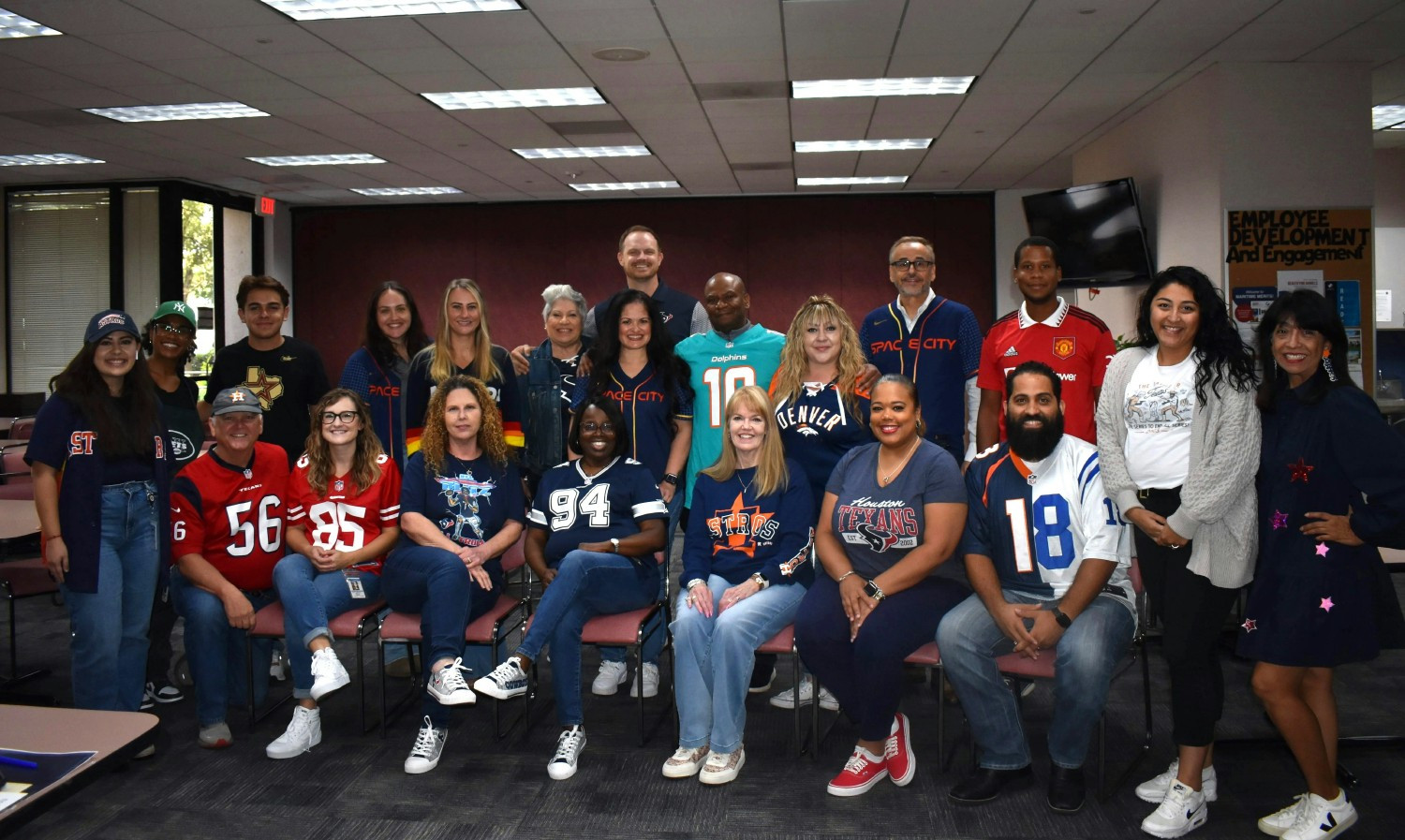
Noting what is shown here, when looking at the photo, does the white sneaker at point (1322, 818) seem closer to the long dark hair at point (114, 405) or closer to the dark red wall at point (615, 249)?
the long dark hair at point (114, 405)

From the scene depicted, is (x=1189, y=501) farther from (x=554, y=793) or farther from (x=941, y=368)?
(x=554, y=793)

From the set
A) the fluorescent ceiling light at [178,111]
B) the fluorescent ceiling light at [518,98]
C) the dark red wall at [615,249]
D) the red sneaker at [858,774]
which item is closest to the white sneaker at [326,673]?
the red sneaker at [858,774]

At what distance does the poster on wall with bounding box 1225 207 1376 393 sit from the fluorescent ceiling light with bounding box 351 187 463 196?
8.62m

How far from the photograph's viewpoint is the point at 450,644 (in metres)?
3.33

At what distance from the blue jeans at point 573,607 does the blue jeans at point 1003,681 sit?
1074mm

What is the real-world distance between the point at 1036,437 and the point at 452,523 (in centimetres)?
202

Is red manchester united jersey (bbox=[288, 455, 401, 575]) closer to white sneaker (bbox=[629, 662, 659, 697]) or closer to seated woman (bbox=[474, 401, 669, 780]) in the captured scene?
seated woman (bbox=[474, 401, 669, 780])

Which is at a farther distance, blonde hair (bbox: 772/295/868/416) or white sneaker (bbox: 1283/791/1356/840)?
blonde hair (bbox: 772/295/868/416)

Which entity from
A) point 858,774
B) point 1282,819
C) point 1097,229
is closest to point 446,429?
point 858,774

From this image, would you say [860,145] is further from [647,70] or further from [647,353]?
[647,353]

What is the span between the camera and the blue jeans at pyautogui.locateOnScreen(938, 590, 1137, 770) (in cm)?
288

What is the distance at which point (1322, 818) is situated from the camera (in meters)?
2.69

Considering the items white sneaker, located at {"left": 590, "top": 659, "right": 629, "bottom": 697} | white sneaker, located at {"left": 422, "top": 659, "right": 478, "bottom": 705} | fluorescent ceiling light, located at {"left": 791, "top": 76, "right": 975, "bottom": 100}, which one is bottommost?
white sneaker, located at {"left": 590, "top": 659, "right": 629, "bottom": 697}

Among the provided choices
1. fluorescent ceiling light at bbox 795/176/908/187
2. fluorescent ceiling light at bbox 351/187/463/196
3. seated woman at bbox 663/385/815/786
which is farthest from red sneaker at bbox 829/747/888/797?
fluorescent ceiling light at bbox 351/187/463/196
